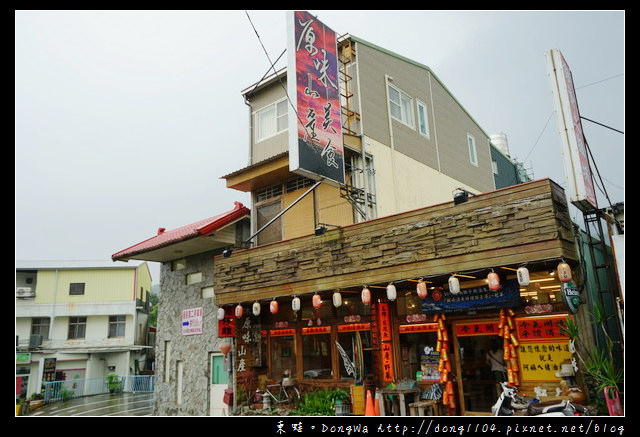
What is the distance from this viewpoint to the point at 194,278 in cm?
1892

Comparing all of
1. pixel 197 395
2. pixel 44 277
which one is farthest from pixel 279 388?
pixel 44 277

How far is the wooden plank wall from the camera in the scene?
9.09 meters

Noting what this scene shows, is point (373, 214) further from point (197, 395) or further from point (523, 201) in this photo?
point (197, 395)

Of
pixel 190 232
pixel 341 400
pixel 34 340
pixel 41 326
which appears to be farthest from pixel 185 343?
pixel 41 326

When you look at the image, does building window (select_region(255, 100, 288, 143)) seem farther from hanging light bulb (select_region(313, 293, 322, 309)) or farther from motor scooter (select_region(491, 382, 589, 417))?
motor scooter (select_region(491, 382, 589, 417))

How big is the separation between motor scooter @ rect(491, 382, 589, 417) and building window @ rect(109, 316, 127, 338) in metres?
29.8

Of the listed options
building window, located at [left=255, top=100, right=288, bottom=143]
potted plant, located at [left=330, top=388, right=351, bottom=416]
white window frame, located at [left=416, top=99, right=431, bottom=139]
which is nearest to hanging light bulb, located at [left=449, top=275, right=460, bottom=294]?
potted plant, located at [left=330, top=388, right=351, bottom=416]

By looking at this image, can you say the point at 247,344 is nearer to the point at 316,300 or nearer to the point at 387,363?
the point at 316,300

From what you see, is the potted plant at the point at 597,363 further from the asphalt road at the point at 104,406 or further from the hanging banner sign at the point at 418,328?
the asphalt road at the point at 104,406

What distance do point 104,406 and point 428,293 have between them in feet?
63.3

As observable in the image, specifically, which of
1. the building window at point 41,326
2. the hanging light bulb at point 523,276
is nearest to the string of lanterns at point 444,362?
the hanging light bulb at point 523,276

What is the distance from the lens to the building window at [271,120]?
17125 mm

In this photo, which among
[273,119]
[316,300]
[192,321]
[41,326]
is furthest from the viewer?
[41,326]
